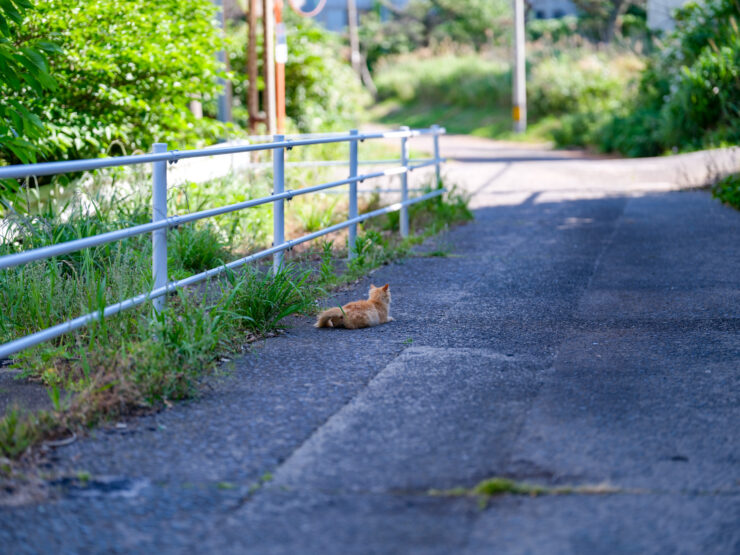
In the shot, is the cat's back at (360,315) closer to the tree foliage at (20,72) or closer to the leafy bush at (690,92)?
the tree foliage at (20,72)

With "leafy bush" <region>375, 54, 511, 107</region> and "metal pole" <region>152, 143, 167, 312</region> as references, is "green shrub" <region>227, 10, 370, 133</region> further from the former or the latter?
"leafy bush" <region>375, 54, 511, 107</region>

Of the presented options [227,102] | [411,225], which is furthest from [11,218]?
[227,102]

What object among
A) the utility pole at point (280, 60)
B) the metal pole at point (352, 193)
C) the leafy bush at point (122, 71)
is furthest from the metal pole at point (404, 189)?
the utility pole at point (280, 60)

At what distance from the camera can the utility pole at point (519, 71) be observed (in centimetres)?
2750

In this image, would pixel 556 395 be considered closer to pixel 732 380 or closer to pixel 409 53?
pixel 732 380

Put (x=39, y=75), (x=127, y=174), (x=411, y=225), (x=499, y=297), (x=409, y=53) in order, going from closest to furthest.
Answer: (x=39, y=75) → (x=499, y=297) → (x=127, y=174) → (x=411, y=225) → (x=409, y=53)

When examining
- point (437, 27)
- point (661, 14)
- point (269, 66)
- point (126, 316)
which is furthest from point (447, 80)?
point (126, 316)

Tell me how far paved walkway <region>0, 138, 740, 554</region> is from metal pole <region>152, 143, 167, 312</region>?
60 cm

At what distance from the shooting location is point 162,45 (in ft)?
28.8

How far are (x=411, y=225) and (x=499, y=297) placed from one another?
11.7 ft

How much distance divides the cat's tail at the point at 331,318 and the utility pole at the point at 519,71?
23.8 metres

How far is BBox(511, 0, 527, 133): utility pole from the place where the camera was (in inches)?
1083

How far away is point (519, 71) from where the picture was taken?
2781cm

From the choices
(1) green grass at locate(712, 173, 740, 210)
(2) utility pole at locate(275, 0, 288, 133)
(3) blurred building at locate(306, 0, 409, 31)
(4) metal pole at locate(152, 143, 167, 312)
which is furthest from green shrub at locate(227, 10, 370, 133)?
(3) blurred building at locate(306, 0, 409, 31)
